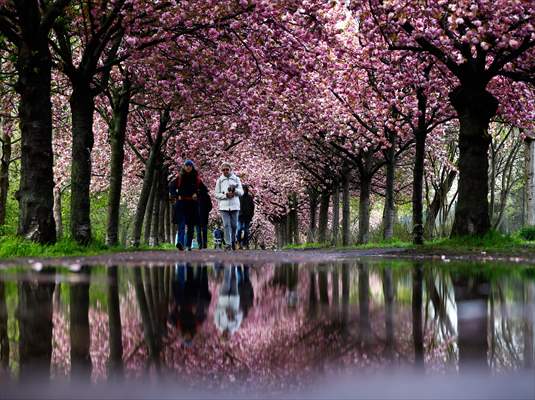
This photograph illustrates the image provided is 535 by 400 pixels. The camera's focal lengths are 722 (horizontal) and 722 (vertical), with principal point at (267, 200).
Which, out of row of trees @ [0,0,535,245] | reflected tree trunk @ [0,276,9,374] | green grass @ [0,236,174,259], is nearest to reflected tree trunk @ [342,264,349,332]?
reflected tree trunk @ [0,276,9,374]

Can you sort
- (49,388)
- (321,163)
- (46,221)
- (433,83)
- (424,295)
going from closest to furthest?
(49,388) → (424,295) → (46,221) → (433,83) → (321,163)

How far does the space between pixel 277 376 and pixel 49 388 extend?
632 millimetres

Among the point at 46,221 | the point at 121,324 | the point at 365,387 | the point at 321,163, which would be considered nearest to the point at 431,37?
the point at 46,221

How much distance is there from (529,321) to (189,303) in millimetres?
1933

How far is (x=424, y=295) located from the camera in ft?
16.1

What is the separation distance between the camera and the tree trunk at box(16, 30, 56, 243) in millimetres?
13797

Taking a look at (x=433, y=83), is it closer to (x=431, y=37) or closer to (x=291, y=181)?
(x=431, y=37)

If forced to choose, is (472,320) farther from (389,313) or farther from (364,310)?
(364,310)

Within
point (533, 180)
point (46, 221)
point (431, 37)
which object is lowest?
point (46, 221)

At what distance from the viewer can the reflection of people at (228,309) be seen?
3.26 metres

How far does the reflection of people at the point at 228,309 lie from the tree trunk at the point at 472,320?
0.98 meters

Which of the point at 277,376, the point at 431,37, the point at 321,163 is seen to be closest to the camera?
the point at 277,376

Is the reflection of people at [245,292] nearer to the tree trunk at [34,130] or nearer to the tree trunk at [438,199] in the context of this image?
the tree trunk at [34,130]

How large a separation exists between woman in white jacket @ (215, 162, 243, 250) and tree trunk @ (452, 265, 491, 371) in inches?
500
